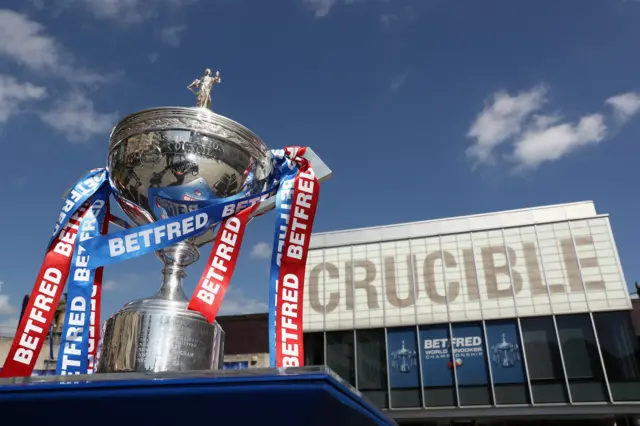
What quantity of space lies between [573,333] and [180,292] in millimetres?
20218

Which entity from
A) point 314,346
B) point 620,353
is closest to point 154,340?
point 314,346

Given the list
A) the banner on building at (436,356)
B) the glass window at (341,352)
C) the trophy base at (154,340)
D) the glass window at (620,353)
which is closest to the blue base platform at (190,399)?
the trophy base at (154,340)

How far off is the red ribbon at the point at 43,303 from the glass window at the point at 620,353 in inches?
813

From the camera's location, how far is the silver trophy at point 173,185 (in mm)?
2768

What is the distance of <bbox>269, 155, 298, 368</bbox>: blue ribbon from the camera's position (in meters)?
3.40

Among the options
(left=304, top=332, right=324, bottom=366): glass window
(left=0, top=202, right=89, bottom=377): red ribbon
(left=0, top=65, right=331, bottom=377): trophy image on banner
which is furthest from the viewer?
(left=304, top=332, right=324, bottom=366): glass window

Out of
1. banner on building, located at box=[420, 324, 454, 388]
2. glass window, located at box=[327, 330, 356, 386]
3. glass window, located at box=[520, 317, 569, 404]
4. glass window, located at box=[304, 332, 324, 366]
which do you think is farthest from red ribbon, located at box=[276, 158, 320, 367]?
glass window, located at box=[304, 332, 324, 366]

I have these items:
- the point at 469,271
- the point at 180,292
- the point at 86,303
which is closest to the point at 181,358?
the point at 180,292

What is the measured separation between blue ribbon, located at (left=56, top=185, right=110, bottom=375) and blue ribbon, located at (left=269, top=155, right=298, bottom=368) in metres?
1.22

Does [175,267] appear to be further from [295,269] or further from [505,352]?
[505,352]

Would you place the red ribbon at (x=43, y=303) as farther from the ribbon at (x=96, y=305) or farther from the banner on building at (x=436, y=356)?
the banner on building at (x=436, y=356)

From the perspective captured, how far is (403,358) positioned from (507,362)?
4.17m

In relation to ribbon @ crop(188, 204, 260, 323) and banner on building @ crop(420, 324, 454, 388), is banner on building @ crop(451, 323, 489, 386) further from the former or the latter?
ribbon @ crop(188, 204, 260, 323)

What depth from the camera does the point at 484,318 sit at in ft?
68.2
